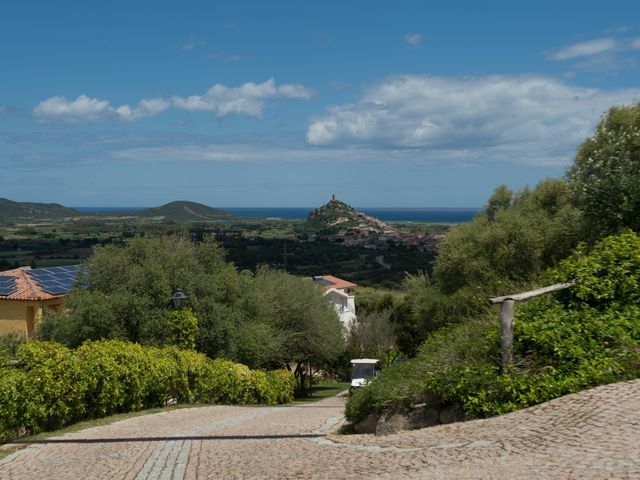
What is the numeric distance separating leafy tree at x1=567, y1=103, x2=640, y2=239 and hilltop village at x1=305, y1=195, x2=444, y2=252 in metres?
82.9

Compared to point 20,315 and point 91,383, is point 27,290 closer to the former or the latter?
point 20,315

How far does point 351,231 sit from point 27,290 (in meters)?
97.4

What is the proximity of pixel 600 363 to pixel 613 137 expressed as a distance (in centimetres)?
1259

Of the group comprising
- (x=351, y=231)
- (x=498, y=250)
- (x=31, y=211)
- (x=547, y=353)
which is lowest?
(x=351, y=231)

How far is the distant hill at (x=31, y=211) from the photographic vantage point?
132 meters

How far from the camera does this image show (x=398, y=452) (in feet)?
23.4

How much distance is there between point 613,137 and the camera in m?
18.5

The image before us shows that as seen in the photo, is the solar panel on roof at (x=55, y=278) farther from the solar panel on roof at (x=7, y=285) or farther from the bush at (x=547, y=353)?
the bush at (x=547, y=353)

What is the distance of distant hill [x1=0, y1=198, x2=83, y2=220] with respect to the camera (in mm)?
131500

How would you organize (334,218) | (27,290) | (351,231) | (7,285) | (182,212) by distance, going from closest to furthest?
(27,290), (7,285), (351,231), (334,218), (182,212)

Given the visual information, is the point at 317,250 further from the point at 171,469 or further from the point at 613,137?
the point at 171,469

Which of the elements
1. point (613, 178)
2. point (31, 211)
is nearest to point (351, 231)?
point (31, 211)

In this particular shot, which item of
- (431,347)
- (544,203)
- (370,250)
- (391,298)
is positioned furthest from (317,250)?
(431,347)

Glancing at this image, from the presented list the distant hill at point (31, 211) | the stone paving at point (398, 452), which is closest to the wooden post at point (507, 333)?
the stone paving at point (398, 452)
